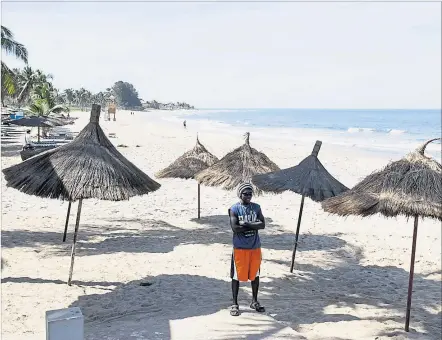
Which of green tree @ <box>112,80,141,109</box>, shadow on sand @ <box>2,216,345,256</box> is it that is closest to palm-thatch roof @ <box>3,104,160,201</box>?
shadow on sand @ <box>2,216,345,256</box>

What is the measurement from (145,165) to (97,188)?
13923mm

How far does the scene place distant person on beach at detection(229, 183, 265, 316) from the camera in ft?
16.0

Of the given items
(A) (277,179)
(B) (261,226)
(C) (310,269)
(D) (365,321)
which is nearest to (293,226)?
(C) (310,269)

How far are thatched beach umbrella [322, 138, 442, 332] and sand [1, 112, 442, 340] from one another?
1254mm

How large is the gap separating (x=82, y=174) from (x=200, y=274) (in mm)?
2430

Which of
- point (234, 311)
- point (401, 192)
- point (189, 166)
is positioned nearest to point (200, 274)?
point (234, 311)

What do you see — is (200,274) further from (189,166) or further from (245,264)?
(189,166)

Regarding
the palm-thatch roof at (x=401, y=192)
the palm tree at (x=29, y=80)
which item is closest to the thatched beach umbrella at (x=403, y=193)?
the palm-thatch roof at (x=401, y=192)

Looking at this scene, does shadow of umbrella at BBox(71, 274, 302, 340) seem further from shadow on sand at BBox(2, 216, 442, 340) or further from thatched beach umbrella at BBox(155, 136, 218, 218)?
thatched beach umbrella at BBox(155, 136, 218, 218)

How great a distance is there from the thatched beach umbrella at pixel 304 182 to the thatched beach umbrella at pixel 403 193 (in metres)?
1.11

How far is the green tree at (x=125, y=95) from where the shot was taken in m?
134

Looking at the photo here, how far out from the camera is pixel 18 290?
5.96m

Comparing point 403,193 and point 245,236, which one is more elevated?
point 403,193

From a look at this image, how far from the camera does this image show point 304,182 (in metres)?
7.09
